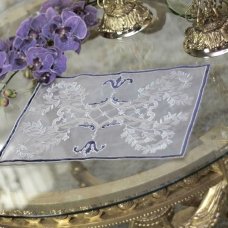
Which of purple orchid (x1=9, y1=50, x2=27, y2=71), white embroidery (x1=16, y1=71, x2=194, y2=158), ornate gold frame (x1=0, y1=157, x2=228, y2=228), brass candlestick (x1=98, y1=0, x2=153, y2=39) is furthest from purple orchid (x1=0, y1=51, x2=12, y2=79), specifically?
ornate gold frame (x1=0, y1=157, x2=228, y2=228)

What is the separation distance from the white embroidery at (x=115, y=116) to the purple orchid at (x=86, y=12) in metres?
0.21

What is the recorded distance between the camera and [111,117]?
1.05 metres

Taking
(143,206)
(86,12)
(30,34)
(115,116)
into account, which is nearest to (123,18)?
(86,12)

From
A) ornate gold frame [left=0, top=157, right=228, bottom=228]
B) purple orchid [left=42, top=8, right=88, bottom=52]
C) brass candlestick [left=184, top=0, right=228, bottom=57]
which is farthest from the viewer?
purple orchid [left=42, top=8, right=88, bottom=52]

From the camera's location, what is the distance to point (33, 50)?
1.18 metres

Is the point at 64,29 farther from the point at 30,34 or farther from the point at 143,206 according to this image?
the point at 143,206

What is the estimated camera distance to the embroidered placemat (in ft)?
3.17

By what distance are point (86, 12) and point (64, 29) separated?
10 centimetres

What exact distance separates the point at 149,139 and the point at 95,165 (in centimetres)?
10

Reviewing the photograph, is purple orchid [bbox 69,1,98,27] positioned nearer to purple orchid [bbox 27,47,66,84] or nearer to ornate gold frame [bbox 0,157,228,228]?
purple orchid [bbox 27,47,66,84]

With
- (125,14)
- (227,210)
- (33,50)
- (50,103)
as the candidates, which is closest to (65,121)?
(50,103)

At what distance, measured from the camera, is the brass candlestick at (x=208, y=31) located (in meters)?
1.11

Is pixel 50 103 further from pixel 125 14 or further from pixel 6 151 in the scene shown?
pixel 125 14

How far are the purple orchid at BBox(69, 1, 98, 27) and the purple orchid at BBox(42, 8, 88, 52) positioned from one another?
0.06 metres
